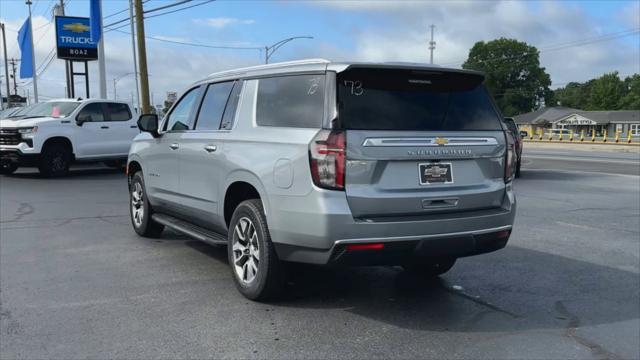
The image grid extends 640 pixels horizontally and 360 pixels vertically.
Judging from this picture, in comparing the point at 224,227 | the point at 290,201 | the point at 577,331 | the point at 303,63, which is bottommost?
the point at 577,331

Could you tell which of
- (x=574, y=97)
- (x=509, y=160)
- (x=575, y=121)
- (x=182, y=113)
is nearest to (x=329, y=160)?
(x=509, y=160)

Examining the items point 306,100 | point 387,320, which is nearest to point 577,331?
point 387,320

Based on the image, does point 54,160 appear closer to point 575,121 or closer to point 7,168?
point 7,168

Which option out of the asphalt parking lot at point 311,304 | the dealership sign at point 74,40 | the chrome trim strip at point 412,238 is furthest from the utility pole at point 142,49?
the chrome trim strip at point 412,238

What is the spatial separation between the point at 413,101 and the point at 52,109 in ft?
41.9

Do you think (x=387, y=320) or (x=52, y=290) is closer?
(x=387, y=320)

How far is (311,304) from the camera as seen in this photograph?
4.94 meters

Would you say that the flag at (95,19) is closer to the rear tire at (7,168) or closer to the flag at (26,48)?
the rear tire at (7,168)

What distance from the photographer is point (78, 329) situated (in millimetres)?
4324

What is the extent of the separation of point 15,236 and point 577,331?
6.60 metres

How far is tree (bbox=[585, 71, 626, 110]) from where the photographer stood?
10850 cm

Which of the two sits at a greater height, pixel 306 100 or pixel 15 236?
pixel 306 100

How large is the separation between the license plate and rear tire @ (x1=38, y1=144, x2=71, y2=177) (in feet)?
39.7

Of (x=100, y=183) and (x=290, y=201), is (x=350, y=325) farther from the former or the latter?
(x=100, y=183)
